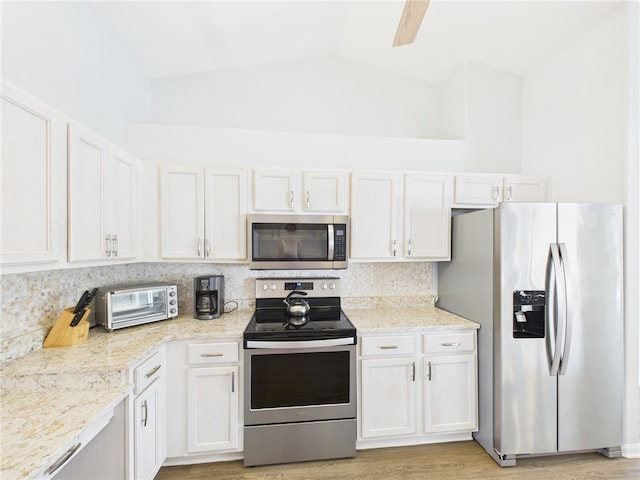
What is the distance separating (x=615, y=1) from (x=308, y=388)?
3.46 metres

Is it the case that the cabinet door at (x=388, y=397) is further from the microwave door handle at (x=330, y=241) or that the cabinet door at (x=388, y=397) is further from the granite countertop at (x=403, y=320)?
the microwave door handle at (x=330, y=241)

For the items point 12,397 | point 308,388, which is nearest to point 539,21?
point 308,388

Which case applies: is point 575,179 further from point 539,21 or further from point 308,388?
point 308,388

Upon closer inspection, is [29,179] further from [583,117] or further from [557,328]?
[583,117]

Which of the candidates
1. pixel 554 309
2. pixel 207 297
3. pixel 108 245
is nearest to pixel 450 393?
pixel 554 309

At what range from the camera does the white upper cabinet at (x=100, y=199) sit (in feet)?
5.04

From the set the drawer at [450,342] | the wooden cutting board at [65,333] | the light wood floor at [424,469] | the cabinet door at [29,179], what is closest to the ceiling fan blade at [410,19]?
the cabinet door at [29,179]

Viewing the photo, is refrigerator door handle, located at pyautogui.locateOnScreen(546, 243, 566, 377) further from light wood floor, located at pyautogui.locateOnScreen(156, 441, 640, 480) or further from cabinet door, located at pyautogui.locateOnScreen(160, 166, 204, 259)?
cabinet door, located at pyautogui.locateOnScreen(160, 166, 204, 259)

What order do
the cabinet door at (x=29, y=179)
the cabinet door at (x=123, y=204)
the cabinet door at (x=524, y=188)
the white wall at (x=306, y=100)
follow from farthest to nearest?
the white wall at (x=306, y=100), the cabinet door at (x=524, y=188), the cabinet door at (x=123, y=204), the cabinet door at (x=29, y=179)

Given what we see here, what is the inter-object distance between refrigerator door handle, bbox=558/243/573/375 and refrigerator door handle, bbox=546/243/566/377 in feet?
0.06

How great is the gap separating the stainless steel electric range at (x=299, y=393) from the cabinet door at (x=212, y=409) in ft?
0.33

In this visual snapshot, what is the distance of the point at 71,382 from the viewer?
1450 mm

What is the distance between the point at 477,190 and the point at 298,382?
2.18 meters

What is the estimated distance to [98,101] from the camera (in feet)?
7.13
